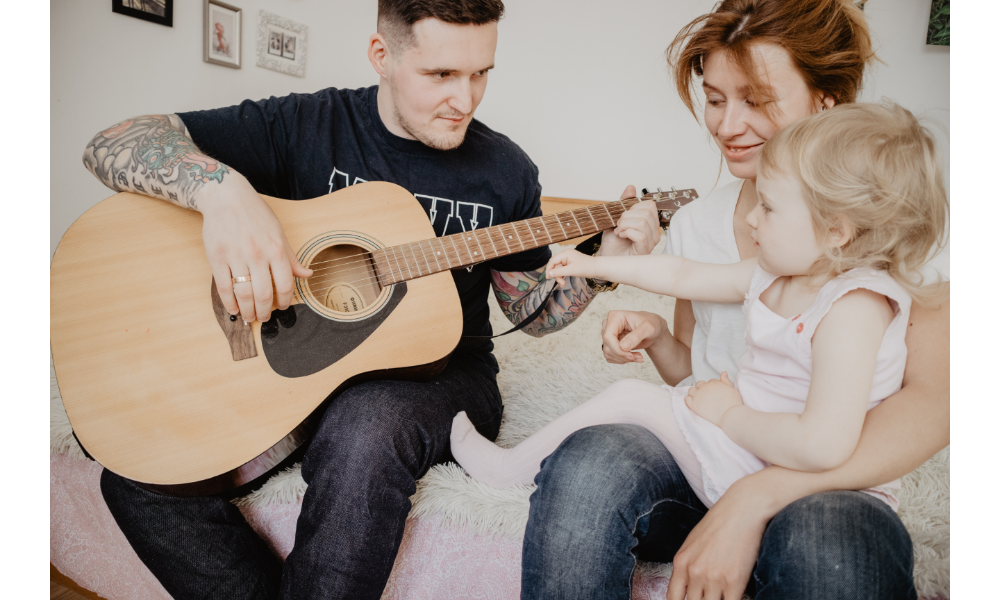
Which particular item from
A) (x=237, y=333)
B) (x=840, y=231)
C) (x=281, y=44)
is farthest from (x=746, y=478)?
(x=281, y=44)

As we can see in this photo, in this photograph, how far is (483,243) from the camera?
36.5 inches

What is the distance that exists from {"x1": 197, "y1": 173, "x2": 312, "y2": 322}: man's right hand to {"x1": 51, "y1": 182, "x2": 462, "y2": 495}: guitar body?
0.11 ft

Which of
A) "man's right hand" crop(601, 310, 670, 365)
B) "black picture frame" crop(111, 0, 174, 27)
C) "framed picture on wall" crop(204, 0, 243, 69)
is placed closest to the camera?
"man's right hand" crop(601, 310, 670, 365)

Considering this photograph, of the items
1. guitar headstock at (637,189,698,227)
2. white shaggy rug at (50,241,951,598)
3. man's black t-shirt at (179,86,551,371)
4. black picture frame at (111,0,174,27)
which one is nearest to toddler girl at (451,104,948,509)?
white shaggy rug at (50,241,951,598)

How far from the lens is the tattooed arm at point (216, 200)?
2.53ft

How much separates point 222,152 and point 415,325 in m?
0.53

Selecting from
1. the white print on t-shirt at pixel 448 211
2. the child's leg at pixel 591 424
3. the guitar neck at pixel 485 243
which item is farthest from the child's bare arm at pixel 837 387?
the white print on t-shirt at pixel 448 211

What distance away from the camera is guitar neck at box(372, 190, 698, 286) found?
35.2 inches

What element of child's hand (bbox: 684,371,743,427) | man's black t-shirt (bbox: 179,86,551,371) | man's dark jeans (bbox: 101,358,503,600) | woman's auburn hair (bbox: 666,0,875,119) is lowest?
man's dark jeans (bbox: 101,358,503,600)

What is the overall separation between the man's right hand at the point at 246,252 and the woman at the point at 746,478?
0.47 m

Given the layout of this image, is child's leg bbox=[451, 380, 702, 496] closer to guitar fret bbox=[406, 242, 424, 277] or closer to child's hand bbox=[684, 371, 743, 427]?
child's hand bbox=[684, 371, 743, 427]

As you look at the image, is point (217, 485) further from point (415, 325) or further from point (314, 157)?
point (314, 157)

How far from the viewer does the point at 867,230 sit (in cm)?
60
